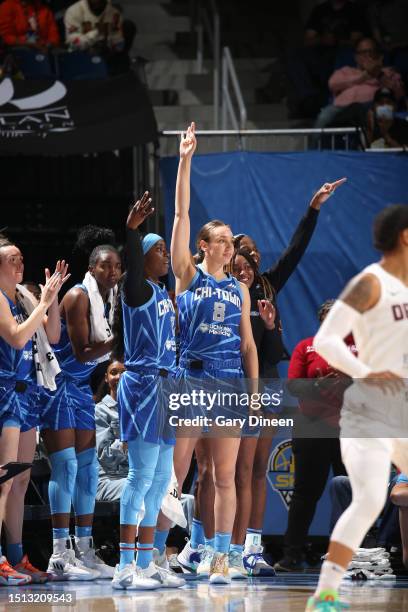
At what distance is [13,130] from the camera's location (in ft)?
31.2

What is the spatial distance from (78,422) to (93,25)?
18.6ft

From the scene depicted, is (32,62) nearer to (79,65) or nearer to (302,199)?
(79,65)

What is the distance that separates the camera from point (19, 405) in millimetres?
6676

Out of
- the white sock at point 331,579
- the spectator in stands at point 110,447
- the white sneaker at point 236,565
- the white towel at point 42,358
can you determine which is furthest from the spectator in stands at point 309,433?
the white sock at point 331,579

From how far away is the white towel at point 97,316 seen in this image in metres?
7.21

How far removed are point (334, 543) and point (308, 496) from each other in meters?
3.08

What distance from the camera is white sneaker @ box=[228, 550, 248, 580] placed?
6.96 meters

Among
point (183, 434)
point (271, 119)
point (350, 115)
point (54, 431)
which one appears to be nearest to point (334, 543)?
point (183, 434)

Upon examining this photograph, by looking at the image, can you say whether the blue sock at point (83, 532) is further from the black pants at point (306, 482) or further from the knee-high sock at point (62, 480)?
the black pants at point (306, 482)

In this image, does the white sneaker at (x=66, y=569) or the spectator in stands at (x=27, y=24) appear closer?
the white sneaker at (x=66, y=569)

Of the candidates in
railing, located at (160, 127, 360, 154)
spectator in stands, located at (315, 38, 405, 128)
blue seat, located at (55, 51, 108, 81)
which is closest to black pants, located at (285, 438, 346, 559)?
railing, located at (160, 127, 360, 154)

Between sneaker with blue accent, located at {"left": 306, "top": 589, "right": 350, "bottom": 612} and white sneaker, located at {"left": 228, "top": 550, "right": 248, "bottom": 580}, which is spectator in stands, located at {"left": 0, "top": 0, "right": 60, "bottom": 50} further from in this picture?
sneaker with blue accent, located at {"left": 306, "top": 589, "right": 350, "bottom": 612}

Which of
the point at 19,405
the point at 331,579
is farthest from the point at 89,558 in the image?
the point at 331,579

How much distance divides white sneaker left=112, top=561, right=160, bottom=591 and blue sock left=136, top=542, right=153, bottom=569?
0.11 ft
